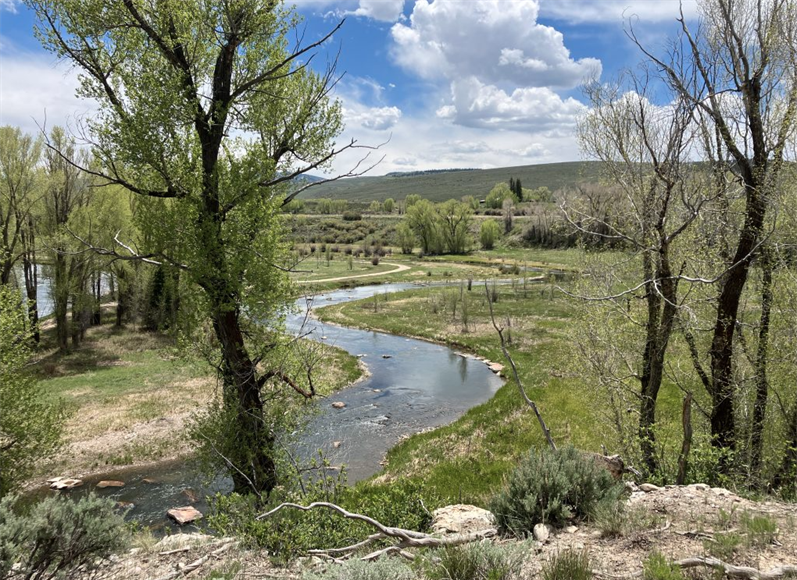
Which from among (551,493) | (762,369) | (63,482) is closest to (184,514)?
(63,482)

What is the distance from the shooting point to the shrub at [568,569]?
4362 mm

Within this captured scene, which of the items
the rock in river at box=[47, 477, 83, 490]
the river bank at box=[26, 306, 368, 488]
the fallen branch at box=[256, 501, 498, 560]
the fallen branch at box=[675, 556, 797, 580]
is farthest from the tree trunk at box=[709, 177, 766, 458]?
the rock in river at box=[47, 477, 83, 490]

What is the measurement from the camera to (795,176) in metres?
8.95

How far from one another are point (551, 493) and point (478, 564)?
2.15m

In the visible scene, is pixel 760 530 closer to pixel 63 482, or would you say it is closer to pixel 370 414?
pixel 370 414

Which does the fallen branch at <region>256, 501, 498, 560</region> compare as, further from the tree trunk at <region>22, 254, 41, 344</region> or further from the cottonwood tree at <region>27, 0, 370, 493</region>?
the tree trunk at <region>22, 254, 41, 344</region>

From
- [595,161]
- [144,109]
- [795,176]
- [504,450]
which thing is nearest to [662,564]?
[795,176]

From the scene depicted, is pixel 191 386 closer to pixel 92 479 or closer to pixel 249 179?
pixel 92 479

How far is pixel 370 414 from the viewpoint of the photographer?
2225cm

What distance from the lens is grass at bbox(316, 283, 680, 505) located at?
14.7m

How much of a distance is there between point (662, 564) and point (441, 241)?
94.5 meters

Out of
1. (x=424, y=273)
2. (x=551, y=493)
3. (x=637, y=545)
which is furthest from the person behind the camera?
(x=424, y=273)

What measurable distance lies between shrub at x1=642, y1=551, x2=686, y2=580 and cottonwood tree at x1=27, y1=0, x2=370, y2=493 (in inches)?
290

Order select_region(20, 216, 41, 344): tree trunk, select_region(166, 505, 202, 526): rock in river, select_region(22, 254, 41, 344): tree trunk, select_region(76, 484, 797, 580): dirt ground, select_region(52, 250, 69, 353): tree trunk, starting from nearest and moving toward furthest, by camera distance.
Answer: select_region(76, 484, 797, 580): dirt ground → select_region(166, 505, 202, 526): rock in river → select_region(20, 216, 41, 344): tree trunk → select_region(52, 250, 69, 353): tree trunk → select_region(22, 254, 41, 344): tree trunk
